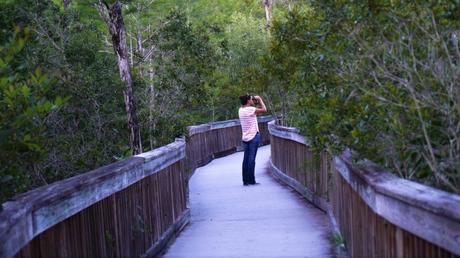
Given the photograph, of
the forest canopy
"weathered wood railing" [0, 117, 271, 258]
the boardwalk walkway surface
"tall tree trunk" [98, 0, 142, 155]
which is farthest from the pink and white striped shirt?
"tall tree trunk" [98, 0, 142, 155]

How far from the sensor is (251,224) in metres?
10.0

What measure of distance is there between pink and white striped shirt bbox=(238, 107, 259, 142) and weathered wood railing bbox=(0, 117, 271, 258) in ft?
10.8

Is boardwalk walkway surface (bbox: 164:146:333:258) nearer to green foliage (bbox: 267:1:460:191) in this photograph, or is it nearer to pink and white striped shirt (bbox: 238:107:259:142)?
pink and white striped shirt (bbox: 238:107:259:142)


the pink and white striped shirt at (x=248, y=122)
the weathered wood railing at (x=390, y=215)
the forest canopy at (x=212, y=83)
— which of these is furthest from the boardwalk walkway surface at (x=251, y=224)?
the forest canopy at (x=212, y=83)

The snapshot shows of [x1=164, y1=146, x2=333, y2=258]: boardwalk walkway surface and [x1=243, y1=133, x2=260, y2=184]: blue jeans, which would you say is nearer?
[x1=164, y1=146, x2=333, y2=258]: boardwalk walkway surface

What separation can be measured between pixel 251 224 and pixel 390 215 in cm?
598

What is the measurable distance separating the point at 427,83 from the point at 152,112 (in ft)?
27.8

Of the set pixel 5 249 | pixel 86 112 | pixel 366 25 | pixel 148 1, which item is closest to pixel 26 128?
pixel 5 249

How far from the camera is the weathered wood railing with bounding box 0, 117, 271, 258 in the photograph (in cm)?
403

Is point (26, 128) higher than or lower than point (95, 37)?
lower

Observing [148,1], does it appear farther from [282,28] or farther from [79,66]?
[282,28]

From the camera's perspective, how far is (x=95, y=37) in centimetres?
1529

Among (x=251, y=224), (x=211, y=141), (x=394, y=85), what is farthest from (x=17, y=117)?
(x=211, y=141)

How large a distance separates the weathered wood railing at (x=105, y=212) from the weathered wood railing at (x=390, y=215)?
191cm
